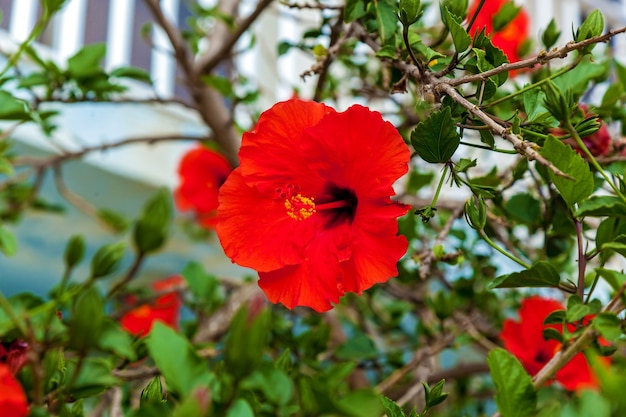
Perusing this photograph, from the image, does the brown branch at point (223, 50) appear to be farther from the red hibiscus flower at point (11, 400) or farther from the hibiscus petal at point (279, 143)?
the red hibiscus flower at point (11, 400)

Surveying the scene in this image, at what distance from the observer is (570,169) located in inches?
22.0

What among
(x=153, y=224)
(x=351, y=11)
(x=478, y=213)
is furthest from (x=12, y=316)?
(x=351, y=11)

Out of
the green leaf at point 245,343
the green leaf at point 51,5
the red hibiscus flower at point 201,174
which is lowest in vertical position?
the red hibiscus flower at point 201,174

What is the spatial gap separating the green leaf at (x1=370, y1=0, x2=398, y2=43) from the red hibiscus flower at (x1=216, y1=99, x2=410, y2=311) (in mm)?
144

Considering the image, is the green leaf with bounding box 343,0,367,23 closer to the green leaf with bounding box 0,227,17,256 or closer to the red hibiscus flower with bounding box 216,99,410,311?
the red hibiscus flower with bounding box 216,99,410,311

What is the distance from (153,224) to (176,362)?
0.31 m

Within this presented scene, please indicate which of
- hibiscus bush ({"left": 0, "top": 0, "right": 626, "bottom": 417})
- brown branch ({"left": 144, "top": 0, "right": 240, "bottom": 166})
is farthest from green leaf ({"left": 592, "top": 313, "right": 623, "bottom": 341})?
brown branch ({"left": 144, "top": 0, "right": 240, "bottom": 166})

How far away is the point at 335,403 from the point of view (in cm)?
39

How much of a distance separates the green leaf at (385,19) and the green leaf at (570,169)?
0.83 ft

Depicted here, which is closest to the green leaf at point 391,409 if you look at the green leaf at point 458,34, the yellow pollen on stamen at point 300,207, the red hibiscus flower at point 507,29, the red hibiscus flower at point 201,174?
the yellow pollen on stamen at point 300,207

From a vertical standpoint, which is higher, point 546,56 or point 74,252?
point 546,56

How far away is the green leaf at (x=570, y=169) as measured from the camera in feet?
1.79

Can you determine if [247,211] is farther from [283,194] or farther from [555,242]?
[555,242]

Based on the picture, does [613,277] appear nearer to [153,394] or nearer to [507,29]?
[153,394]
